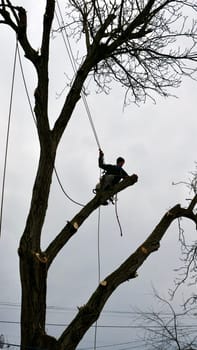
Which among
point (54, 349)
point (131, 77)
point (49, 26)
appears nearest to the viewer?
point (54, 349)

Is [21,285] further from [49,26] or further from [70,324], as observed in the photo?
[49,26]

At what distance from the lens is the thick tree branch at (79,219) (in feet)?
21.3

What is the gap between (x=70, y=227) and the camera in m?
6.61

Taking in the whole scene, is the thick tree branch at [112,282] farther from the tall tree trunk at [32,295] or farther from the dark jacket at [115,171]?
the dark jacket at [115,171]

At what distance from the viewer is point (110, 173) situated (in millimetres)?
7527

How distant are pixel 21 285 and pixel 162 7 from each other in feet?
13.5

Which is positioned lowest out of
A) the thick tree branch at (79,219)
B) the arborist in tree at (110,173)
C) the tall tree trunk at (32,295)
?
the tall tree trunk at (32,295)

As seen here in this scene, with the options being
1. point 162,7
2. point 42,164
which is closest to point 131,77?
point 162,7

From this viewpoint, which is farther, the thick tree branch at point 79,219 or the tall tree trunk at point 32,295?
the thick tree branch at point 79,219

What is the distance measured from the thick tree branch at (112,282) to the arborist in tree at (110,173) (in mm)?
685

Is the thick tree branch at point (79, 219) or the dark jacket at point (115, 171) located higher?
the dark jacket at point (115, 171)

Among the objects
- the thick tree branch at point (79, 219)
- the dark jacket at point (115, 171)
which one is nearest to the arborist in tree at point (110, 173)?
the dark jacket at point (115, 171)

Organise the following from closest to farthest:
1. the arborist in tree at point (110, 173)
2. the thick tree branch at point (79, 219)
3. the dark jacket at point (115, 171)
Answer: the thick tree branch at point (79, 219)
the arborist in tree at point (110, 173)
the dark jacket at point (115, 171)

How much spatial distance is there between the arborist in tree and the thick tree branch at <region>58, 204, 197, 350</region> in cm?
68
